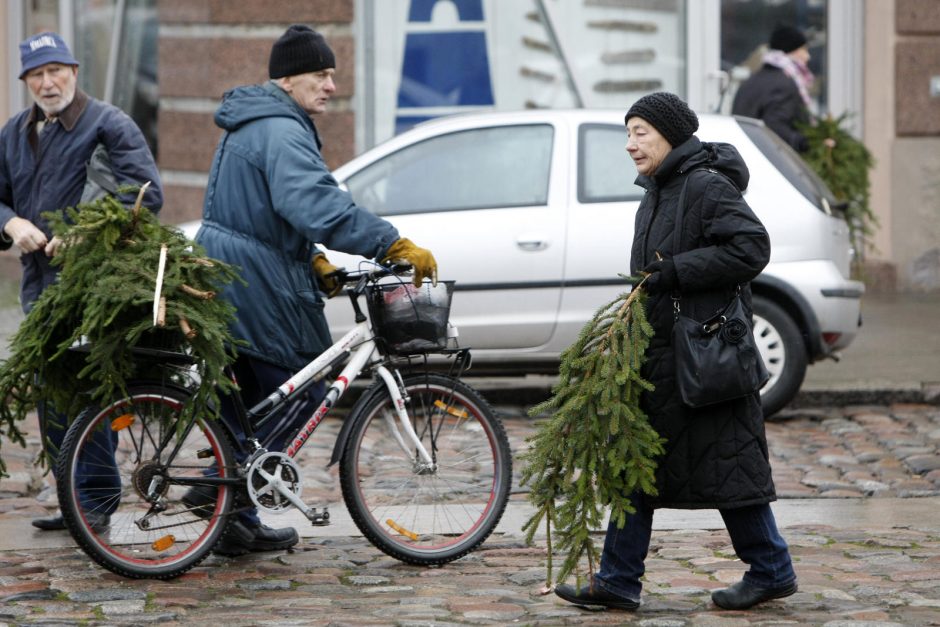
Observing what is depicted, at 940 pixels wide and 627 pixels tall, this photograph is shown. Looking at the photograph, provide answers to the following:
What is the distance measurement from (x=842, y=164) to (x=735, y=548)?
617 centimetres

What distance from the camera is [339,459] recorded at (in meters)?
5.73

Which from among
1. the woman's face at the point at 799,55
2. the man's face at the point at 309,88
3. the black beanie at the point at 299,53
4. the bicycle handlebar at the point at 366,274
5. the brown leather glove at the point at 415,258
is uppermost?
the woman's face at the point at 799,55

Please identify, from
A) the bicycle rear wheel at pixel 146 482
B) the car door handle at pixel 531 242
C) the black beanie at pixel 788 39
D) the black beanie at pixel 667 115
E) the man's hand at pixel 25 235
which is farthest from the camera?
the black beanie at pixel 788 39

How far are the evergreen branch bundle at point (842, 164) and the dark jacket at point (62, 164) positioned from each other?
5590mm

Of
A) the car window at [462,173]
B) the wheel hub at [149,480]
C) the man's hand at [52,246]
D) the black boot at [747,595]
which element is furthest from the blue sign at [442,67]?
the black boot at [747,595]

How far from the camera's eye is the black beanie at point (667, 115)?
16.5ft

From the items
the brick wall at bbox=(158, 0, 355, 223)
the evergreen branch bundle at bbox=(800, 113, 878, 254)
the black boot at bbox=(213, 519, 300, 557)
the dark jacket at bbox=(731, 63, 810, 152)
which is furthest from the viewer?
the brick wall at bbox=(158, 0, 355, 223)

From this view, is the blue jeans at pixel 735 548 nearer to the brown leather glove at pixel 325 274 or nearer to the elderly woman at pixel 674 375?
the elderly woman at pixel 674 375

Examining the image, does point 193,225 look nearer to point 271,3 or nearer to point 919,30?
point 271,3

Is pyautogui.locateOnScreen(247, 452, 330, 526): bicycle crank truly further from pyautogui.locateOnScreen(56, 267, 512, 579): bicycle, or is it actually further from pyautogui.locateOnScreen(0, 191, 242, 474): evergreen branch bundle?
pyautogui.locateOnScreen(0, 191, 242, 474): evergreen branch bundle

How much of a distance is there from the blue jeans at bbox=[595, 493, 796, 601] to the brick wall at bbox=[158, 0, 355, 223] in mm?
8279

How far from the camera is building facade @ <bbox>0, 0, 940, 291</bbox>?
43.3 feet

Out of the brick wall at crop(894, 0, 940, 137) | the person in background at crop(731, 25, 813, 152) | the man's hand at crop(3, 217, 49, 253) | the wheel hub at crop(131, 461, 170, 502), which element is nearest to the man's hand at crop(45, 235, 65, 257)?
the man's hand at crop(3, 217, 49, 253)

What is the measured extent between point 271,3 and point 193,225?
443 centimetres
